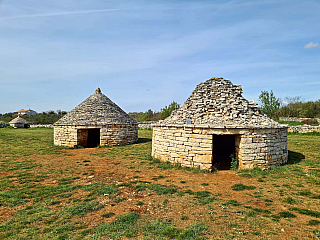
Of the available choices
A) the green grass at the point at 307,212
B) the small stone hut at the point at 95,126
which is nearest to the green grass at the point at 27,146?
the small stone hut at the point at 95,126

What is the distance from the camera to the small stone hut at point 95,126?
45.1 ft

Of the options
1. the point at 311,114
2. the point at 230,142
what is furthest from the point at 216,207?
the point at 311,114

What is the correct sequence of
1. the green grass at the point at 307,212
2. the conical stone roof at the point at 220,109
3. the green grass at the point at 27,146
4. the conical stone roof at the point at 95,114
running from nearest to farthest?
the green grass at the point at 307,212 < the conical stone roof at the point at 220,109 < the green grass at the point at 27,146 < the conical stone roof at the point at 95,114

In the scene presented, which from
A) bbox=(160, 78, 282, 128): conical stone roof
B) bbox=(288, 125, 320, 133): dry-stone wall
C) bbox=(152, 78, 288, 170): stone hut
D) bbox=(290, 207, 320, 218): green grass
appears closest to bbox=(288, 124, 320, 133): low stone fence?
bbox=(288, 125, 320, 133): dry-stone wall

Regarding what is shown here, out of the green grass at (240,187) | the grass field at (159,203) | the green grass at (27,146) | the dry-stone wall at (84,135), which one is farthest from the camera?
the dry-stone wall at (84,135)

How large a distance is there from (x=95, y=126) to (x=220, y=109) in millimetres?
9158

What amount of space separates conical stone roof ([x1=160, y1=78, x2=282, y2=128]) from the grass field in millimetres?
1885

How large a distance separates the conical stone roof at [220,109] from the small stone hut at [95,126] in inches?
263

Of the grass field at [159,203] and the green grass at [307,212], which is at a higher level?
the green grass at [307,212]

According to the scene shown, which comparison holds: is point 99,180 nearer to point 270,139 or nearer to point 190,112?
point 190,112

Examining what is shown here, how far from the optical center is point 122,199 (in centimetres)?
500

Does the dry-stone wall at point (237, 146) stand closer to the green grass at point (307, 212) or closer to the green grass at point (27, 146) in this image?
the green grass at point (307, 212)

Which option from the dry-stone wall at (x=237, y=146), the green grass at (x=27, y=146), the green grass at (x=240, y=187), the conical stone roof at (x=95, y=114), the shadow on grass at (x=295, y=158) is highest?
the conical stone roof at (x=95, y=114)

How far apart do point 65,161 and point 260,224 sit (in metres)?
8.88
